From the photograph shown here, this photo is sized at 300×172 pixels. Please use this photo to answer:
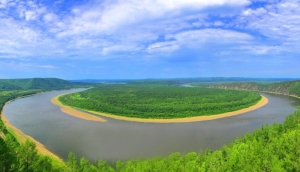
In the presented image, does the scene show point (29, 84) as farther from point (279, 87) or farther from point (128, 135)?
point (279, 87)

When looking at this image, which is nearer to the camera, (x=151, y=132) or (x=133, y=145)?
(x=133, y=145)

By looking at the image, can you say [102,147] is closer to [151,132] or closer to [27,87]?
[151,132]

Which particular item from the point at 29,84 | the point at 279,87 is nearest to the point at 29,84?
the point at 29,84

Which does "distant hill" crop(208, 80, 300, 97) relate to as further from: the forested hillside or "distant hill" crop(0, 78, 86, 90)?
"distant hill" crop(0, 78, 86, 90)

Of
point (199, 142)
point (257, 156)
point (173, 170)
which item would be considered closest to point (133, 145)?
point (199, 142)

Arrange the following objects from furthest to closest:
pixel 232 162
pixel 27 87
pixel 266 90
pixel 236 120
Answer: pixel 27 87
pixel 266 90
pixel 236 120
pixel 232 162

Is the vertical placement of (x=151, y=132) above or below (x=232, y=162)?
below

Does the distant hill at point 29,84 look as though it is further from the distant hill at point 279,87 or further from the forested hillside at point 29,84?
the distant hill at point 279,87

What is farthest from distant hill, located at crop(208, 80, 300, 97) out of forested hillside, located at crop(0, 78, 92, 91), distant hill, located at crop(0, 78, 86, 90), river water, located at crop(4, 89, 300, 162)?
distant hill, located at crop(0, 78, 86, 90)

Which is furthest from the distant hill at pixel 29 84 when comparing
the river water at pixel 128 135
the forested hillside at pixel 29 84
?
the river water at pixel 128 135
